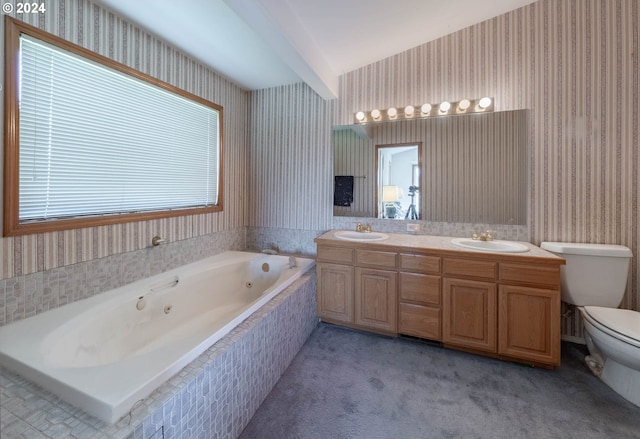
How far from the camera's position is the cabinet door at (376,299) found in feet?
7.14

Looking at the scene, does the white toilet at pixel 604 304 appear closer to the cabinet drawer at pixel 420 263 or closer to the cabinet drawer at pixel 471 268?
the cabinet drawer at pixel 471 268

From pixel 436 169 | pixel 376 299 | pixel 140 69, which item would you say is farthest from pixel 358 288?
pixel 140 69

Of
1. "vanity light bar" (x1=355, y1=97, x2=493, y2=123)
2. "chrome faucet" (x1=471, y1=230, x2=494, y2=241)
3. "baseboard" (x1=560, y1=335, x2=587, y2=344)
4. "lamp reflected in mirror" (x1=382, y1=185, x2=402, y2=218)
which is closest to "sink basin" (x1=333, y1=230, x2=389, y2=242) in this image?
"lamp reflected in mirror" (x1=382, y1=185, x2=402, y2=218)

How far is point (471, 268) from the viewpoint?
194 cm

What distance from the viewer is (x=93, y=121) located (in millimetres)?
1671

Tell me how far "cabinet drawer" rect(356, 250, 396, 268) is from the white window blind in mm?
1593

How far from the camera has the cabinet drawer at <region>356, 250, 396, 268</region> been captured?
217 cm

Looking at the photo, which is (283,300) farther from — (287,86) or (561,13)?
(561,13)

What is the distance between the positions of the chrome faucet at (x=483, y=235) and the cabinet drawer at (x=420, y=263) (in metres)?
0.50

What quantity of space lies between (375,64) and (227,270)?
2.40 meters

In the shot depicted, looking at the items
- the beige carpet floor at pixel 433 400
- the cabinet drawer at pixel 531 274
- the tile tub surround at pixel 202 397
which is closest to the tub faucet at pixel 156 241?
the tile tub surround at pixel 202 397

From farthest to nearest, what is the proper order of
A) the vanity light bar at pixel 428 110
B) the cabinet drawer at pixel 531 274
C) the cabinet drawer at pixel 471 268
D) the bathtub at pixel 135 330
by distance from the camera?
1. the vanity light bar at pixel 428 110
2. the cabinet drawer at pixel 471 268
3. the cabinet drawer at pixel 531 274
4. the bathtub at pixel 135 330

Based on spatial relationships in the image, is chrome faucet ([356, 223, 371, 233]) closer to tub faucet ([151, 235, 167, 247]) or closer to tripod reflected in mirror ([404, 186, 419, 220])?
tripod reflected in mirror ([404, 186, 419, 220])

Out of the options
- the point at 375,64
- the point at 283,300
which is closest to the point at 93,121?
the point at 283,300
